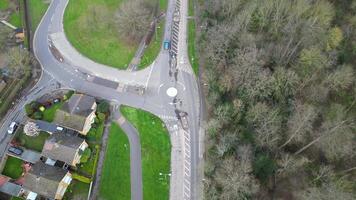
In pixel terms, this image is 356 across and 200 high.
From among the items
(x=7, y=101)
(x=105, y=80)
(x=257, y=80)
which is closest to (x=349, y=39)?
(x=257, y=80)

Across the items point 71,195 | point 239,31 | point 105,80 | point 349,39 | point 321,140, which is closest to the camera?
point 321,140

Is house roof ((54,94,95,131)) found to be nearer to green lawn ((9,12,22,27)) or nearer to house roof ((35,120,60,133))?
house roof ((35,120,60,133))

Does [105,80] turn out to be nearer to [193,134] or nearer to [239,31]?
[193,134]

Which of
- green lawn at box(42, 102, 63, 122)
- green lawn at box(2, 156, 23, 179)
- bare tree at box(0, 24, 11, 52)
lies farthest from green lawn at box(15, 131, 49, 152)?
bare tree at box(0, 24, 11, 52)

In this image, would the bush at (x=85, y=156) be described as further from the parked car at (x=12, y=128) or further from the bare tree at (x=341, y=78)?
the bare tree at (x=341, y=78)

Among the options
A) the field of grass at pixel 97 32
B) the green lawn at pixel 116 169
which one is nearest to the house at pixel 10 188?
the green lawn at pixel 116 169

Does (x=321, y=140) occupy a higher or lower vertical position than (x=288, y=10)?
lower

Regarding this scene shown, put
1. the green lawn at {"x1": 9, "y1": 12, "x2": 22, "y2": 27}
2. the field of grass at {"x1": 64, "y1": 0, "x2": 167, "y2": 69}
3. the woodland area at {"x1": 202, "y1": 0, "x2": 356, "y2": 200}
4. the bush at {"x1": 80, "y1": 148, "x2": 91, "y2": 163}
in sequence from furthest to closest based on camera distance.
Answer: the green lawn at {"x1": 9, "y1": 12, "x2": 22, "y2": 27} < the field of grass at {"x1": 64, "y1": 0, "x2": 167, "y2": 69} < the bush at {"x1": 80, "y1": 148, "x2": 91, "y2": 163} < the woodland area at {"x1": 202, "y1": 0, "x2": 356, "y2": 200}
